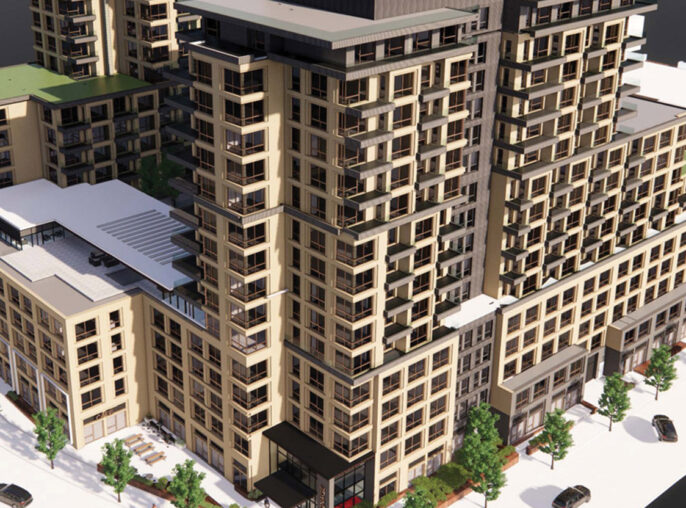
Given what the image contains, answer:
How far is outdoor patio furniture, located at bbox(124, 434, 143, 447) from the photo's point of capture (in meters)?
99.8

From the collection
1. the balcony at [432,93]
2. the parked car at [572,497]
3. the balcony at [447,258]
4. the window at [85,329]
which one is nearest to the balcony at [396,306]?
the balcony at [447,258]

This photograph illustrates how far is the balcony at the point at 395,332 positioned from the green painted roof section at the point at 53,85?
57642 millimetres

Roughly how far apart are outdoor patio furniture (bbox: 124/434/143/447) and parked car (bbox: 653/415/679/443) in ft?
183

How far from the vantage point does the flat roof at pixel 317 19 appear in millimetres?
73094

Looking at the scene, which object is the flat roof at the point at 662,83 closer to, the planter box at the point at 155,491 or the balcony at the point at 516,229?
the balcony at the point at 516,229

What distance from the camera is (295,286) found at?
3435 inches

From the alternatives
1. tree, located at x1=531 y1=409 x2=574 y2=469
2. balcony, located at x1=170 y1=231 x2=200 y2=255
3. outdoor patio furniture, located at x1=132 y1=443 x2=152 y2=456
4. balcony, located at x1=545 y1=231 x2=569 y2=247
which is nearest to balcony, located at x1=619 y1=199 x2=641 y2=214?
balcony, located at x1=545 y1=231 x2=569 y2=247

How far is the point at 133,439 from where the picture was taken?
100625 millimetres

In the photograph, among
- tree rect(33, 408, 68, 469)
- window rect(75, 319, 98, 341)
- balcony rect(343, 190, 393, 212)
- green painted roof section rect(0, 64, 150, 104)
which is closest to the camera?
balcony rect(343, 190, 393, 212)

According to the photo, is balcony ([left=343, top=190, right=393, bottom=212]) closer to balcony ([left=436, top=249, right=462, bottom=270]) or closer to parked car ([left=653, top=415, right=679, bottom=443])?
balcony ([left=436, top=249, right=462, bottom=270])

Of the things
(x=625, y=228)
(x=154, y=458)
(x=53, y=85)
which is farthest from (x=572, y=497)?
(x=53, y=85)

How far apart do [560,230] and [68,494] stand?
56.3 metres

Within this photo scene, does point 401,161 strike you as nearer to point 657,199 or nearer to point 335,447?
point 335,447

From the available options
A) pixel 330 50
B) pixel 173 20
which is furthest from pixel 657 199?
pixel 173 20
